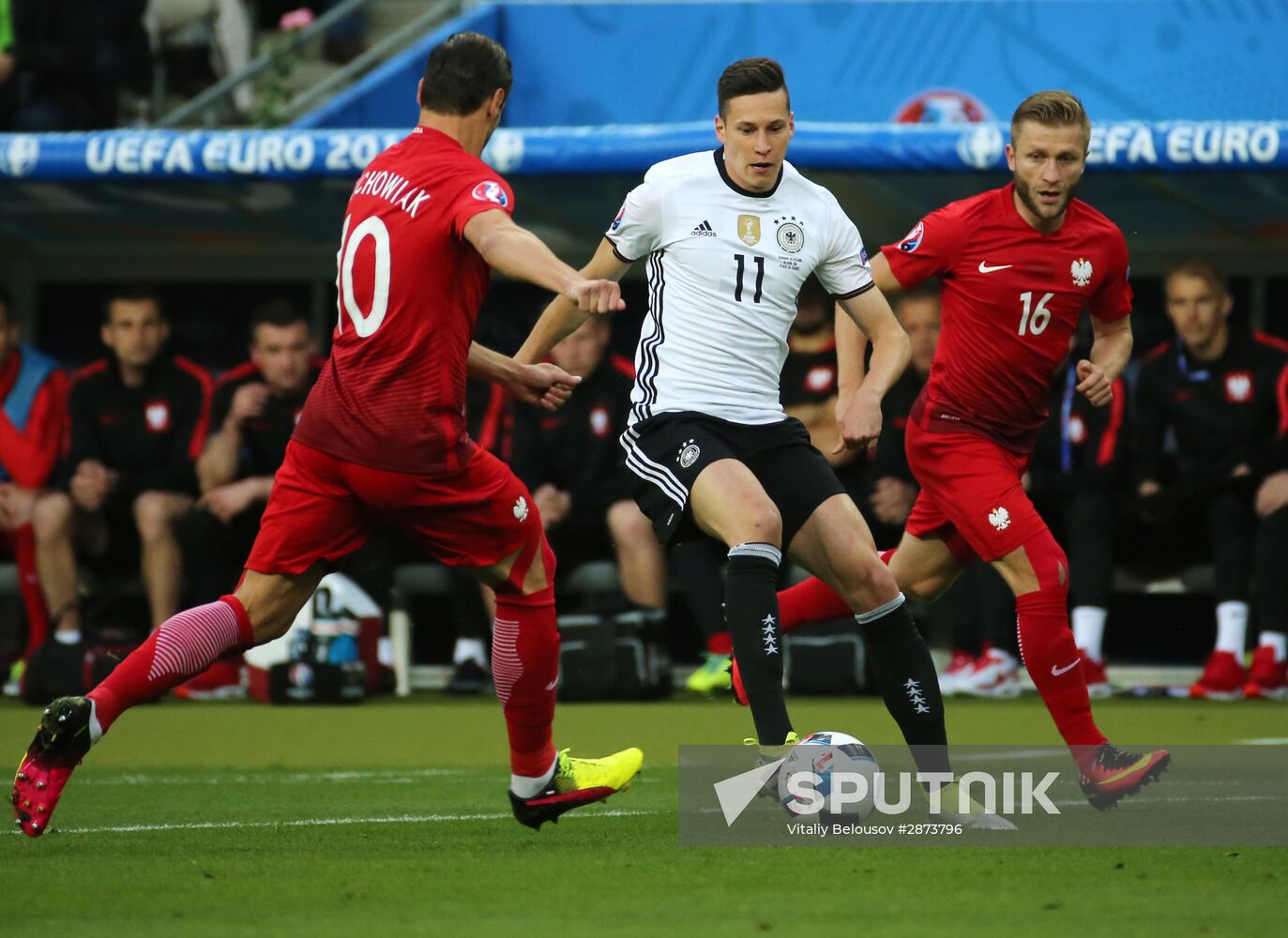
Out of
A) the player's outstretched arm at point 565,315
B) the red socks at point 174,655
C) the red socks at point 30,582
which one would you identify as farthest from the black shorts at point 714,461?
the red socks at point 30,582

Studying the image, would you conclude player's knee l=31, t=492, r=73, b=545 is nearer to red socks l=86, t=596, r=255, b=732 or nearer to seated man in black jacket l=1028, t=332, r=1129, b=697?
seated man in black jacket l=1028, t=332, r=1129, b=697

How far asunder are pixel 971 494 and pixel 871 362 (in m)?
0.58

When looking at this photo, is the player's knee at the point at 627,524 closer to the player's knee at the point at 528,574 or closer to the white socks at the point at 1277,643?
the white socks at the point at 1277,643

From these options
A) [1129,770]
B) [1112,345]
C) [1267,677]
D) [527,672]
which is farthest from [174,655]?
[1267,677]

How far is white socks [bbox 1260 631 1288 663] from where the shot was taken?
1010 cm

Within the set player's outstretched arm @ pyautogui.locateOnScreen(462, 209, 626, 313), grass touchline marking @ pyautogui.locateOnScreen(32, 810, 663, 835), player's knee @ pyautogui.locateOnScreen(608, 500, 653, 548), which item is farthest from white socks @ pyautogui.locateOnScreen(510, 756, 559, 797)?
player's knee @ pyautogui.locateOnScreen(608, 500, 653, 548)

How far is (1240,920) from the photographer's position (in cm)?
398

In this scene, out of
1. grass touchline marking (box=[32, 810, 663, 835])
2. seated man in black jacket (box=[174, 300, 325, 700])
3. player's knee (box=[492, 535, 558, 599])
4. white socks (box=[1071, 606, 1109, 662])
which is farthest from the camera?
seated man in black jacket (box=[174, 300, 325, 700])

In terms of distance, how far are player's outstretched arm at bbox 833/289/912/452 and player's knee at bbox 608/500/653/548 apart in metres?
4.31

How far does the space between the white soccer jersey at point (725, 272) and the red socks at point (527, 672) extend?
0.80 meters

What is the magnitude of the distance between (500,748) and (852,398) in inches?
121

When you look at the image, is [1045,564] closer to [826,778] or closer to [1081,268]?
[1081,268]

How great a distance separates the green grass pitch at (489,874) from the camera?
4.00 metres

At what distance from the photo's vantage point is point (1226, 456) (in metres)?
10.2
